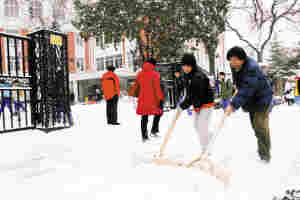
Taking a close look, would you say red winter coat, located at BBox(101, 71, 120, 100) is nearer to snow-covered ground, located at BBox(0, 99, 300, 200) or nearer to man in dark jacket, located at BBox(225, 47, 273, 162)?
snow-covered ground, located at BBox(0, 99, 300, 200)

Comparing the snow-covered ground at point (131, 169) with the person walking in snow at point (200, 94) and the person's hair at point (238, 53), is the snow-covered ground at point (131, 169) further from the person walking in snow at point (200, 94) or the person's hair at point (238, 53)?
the person's hair at point (238, 53)

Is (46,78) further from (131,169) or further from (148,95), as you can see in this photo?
(131,169)

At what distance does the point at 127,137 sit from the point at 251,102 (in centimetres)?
331

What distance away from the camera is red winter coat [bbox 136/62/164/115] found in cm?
583

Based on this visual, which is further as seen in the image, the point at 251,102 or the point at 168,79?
the point at 168,79

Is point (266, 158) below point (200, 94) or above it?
below

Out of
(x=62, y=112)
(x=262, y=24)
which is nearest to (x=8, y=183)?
(x=62, y=112)

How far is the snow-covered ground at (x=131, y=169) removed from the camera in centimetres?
298

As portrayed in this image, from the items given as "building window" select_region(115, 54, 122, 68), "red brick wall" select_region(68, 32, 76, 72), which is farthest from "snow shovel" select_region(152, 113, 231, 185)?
"red brick wall" select_region(68, 32, 76, 72)

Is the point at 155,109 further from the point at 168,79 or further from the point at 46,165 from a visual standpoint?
the point at 168,79

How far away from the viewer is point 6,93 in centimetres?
1123

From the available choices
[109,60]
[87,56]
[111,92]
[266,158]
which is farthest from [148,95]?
[87,56]

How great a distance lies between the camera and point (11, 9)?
107 ft

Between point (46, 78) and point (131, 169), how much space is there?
4154mm
